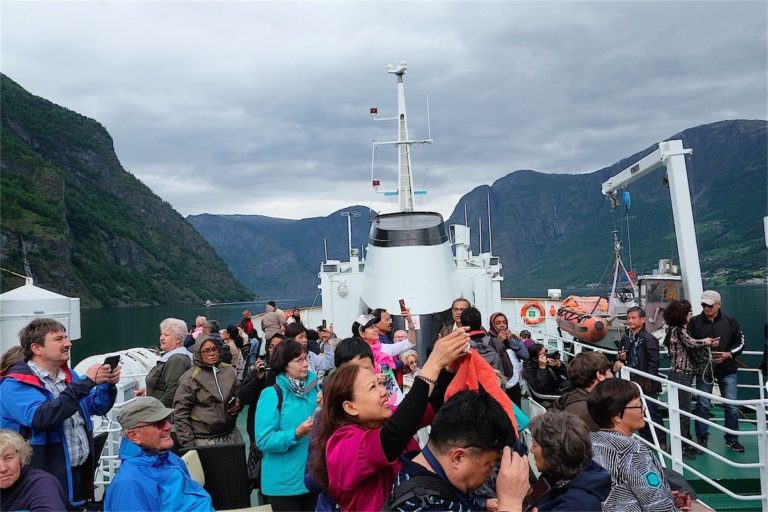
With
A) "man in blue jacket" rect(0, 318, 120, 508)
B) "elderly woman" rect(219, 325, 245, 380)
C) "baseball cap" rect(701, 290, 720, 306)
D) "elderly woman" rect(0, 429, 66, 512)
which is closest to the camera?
"elderly woman" rect(0, 429, 66, 512)

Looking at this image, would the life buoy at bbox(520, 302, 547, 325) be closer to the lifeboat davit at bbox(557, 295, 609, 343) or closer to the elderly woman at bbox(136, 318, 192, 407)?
the lifeboat davit at bbox(557, 295, 609, 343)

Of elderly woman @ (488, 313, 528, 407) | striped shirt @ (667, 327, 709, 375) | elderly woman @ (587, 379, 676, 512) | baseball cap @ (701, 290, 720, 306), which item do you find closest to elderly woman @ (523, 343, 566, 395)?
elderly woman @ (488, 313, 528, 407)

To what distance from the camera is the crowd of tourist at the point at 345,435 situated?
1.69m

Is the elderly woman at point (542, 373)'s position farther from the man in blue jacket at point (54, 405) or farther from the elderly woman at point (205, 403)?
the man in blue jacket at point (54, 405)

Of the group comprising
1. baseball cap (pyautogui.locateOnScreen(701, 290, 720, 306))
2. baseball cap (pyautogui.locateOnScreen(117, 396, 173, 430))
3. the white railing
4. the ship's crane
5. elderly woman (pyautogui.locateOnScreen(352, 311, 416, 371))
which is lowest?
the white railing

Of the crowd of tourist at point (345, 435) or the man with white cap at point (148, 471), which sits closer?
the crowd of tourist at point (345, 435)

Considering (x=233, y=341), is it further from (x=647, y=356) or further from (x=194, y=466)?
(x=647, y=356)

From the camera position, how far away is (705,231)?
6299 inches

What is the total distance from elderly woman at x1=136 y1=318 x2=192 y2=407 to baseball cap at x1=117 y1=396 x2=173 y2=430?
196 centimetres

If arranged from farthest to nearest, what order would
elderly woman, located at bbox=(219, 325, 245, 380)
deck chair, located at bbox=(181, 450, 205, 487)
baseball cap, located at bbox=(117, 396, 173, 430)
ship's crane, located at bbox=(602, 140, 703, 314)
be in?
elderly woman, located at bbox=(219, 325, 245, 380)
ship's crane, located at bbox=(602, 140, 703, 314)
deck chair, located at bbox=(181, 450, 205, 487)
baseball cap, located at bbox=(117, 396, 173, 430)

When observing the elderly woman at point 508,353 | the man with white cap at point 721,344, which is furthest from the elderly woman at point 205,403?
the man with white cap at point 721,344

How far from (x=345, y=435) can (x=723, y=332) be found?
478 centimetres

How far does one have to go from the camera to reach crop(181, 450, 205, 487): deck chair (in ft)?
11.1

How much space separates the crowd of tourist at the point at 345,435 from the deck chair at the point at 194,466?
32 centimetres
